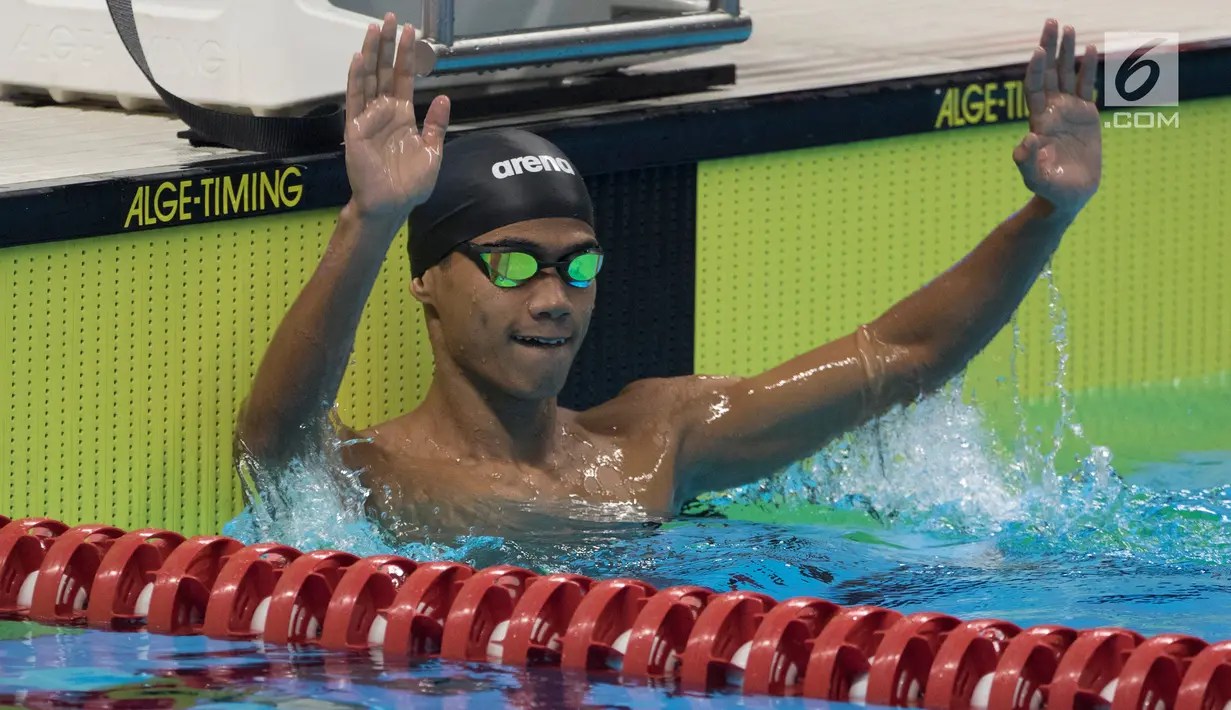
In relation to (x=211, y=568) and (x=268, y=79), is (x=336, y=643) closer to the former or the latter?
(x=211, y=568)

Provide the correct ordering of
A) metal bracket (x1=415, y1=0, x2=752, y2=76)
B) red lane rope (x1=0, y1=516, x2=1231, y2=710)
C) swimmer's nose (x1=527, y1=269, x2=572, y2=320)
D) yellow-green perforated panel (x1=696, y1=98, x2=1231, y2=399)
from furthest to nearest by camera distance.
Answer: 1. yellow-green perforated panel (x1=696, y1=98, x2=1231, y2=399)
2. metal bracket (x1=415, y1=0, x2=752, y2=76)
3. swimmer's nose (x1=527, y1=269, x2=572, y2=320)
4. red lane rope (x1=0, y1=516, x2=1231, y2=710)

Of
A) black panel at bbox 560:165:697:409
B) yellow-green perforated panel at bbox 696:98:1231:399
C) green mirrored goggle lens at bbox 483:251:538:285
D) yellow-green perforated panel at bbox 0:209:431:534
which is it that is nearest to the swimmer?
green mirrored goggle lens at bbox 483:251:538:285

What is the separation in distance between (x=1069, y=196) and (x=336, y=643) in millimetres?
1411

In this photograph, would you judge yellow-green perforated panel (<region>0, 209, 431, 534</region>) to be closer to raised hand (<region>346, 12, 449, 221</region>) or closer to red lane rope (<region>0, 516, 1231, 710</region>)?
red lane rope (<region>0, 516, 1231, 710</region>)

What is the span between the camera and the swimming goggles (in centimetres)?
323

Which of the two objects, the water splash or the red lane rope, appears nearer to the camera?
the red lane rope

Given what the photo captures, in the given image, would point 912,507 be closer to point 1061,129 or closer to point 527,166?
point 1061,129

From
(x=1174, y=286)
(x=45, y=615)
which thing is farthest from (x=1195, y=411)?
(x=45, y=615)

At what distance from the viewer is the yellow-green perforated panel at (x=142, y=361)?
3.27m

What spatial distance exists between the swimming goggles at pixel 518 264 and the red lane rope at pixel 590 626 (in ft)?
1.85

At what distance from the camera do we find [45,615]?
287cm

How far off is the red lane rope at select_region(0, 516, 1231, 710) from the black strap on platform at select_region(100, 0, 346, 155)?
800mm

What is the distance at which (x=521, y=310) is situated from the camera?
A: 3229mm

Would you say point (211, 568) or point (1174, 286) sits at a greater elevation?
point (1174, 286)
